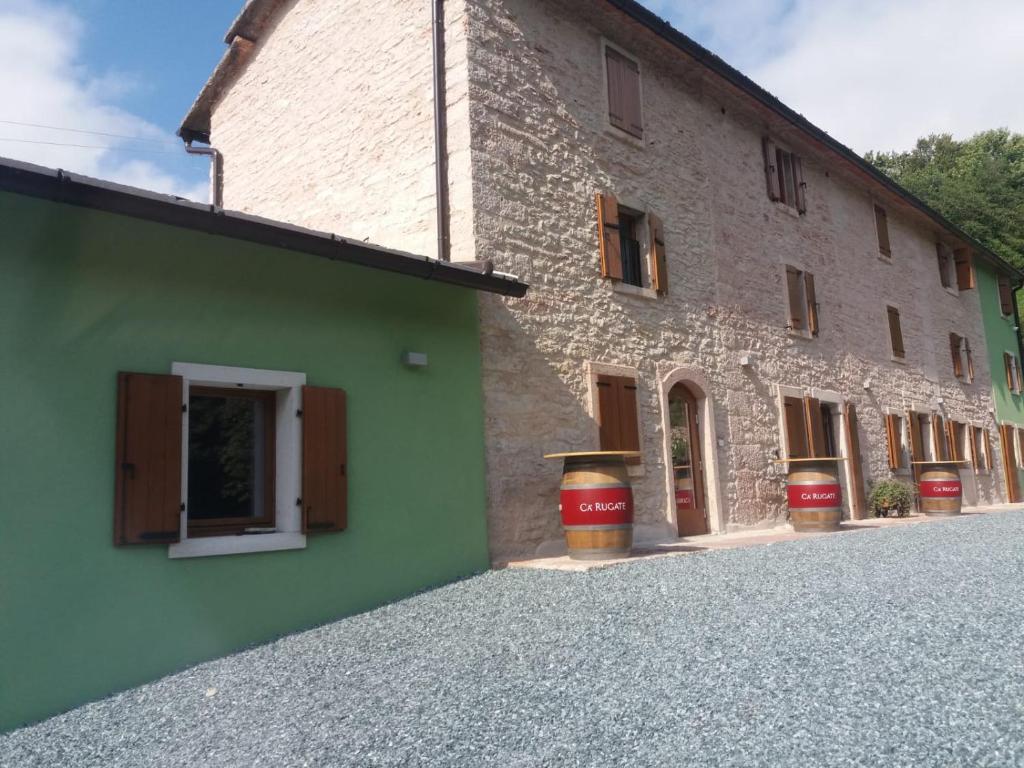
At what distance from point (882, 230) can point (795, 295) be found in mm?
4358

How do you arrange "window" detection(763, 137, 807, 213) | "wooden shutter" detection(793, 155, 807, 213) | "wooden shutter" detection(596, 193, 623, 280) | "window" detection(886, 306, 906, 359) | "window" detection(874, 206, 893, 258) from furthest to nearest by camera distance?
"window" detection(874, 206, 893, 258), "window" detection(886, 306, 906, 359), "wooden shutter" detection(793, 155, 807, 213), "window" detection(763, 137, 807, 213), "wooden shutter" detection(596, 193, 623, 280)

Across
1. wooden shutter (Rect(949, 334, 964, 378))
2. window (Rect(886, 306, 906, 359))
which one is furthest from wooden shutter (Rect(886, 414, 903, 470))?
wooden shutter (Rect(949, 334, 964, 378))

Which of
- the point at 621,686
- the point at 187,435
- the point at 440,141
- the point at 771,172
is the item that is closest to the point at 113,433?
the point at 187,435

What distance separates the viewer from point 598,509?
6621 mm

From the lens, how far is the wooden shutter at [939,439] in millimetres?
15453

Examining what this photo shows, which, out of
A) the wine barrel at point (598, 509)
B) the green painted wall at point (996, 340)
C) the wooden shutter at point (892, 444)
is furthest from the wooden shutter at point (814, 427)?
the green painted wall at point (996, 340)

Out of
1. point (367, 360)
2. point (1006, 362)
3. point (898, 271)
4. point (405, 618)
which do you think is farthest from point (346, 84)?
point (1006, 362)

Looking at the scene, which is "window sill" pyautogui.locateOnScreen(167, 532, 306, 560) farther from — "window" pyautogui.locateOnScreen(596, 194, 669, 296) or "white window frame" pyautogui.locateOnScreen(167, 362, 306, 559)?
"window" pyautogui.locateOnScreen(596, 194, 669, 296)

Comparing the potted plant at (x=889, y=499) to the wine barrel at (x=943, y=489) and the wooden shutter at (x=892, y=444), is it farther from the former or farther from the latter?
the wooden shutter at (x=892, y=444)

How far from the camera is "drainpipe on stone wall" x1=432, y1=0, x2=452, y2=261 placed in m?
7.49

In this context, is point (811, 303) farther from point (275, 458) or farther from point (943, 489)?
point (275, 458)

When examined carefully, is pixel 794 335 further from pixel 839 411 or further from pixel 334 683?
pixel 334 683

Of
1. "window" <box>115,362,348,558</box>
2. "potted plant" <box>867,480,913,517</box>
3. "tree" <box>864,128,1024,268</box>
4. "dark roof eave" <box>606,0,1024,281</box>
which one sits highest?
"tree" <box>864,128,1024,268</box>

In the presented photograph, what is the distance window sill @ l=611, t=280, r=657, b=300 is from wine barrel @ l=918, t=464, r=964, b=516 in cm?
623
